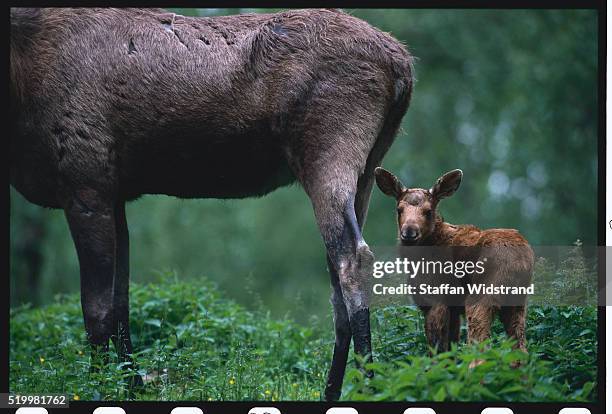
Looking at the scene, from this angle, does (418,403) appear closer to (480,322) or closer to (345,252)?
(480,322)

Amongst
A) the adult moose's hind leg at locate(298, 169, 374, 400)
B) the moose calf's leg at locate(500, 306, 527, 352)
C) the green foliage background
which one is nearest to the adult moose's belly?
the adult moose's hind leg at locate(298, 169, 374, 400)

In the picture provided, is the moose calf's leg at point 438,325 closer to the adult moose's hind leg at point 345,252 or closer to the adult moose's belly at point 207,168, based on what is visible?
the adult moose's hind leg at point 345,252

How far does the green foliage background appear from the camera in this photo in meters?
16.9

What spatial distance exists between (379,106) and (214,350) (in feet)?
8.33

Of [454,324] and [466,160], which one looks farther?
[466,160]

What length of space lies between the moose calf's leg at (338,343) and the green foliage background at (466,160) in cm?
912

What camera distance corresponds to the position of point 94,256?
6734mm

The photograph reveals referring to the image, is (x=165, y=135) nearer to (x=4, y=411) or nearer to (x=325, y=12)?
(x=325, y=12)

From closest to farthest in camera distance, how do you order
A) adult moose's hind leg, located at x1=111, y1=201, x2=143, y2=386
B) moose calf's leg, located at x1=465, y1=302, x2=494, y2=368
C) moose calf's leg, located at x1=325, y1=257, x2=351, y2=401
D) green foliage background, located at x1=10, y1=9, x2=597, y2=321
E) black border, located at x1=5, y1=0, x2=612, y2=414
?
black border, located at x1=5, y1=0, x2=612, y2=414 → moose calf's leg, located at x1=465, y1=302, x2=494, y2=368 → moose calf's leg, located at x1=325, y1=257, x2=351, y2=401 → adult moose's hind leg, located at x1=111, y1=201, x2=143, y2=386 → green foliage background, located at x1=10, y1=9, x2=597, y2=321

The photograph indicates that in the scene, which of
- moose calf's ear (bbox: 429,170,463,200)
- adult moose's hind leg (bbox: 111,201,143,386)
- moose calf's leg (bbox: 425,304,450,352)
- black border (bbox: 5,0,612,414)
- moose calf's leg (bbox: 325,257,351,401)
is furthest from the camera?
adult moose's hind leg (bbox: 111,201,143,386)

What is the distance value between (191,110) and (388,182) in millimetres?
1485

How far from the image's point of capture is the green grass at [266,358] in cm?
527

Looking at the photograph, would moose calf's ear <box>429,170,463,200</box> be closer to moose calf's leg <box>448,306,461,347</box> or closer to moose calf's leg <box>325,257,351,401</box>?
moose calf's leg <box>448,306,461,347</box>

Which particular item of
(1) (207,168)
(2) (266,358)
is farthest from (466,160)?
(1) (207,168)
